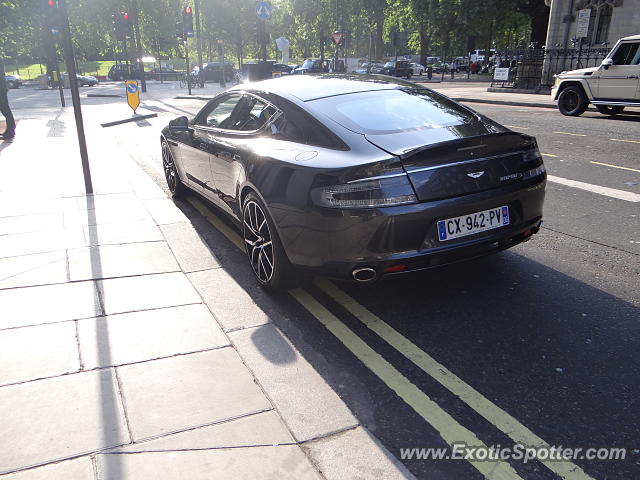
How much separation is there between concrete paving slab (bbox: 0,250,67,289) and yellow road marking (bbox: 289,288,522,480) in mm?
2122

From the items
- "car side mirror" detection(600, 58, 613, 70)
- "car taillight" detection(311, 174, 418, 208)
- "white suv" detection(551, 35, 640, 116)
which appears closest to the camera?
"car taillight" detection(311, 174, 418, 208)

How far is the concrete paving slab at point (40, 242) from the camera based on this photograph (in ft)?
16.3

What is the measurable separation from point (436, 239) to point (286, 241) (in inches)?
37.7

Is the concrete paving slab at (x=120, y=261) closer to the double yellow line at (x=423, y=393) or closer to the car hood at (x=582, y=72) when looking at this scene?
the double yellow line at (x=423, y=393)

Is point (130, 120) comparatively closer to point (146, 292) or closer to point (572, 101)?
point (572, 101)

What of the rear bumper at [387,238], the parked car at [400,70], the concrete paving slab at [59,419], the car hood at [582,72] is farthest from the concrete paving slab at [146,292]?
the parked car at [400,70]

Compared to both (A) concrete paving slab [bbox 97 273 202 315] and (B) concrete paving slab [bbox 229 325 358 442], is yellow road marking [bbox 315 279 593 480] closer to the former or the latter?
(B) concrete paving slab [bbox 229 325 358 442]

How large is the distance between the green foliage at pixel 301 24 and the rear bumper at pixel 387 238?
30.4 metres

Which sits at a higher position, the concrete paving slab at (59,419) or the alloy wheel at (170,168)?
the alloy wheel at (170,168)

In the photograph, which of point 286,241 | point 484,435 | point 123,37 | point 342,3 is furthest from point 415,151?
point 342,3

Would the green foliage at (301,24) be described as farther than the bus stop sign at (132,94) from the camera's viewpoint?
Yes

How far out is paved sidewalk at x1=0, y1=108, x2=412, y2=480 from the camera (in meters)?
2.32

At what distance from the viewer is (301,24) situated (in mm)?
78375

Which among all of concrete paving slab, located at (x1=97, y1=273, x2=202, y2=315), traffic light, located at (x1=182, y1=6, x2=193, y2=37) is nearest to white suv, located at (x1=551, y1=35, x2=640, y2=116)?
concrete paving slab, located at (x1=97, y1=273, x2=202, y2=315)
